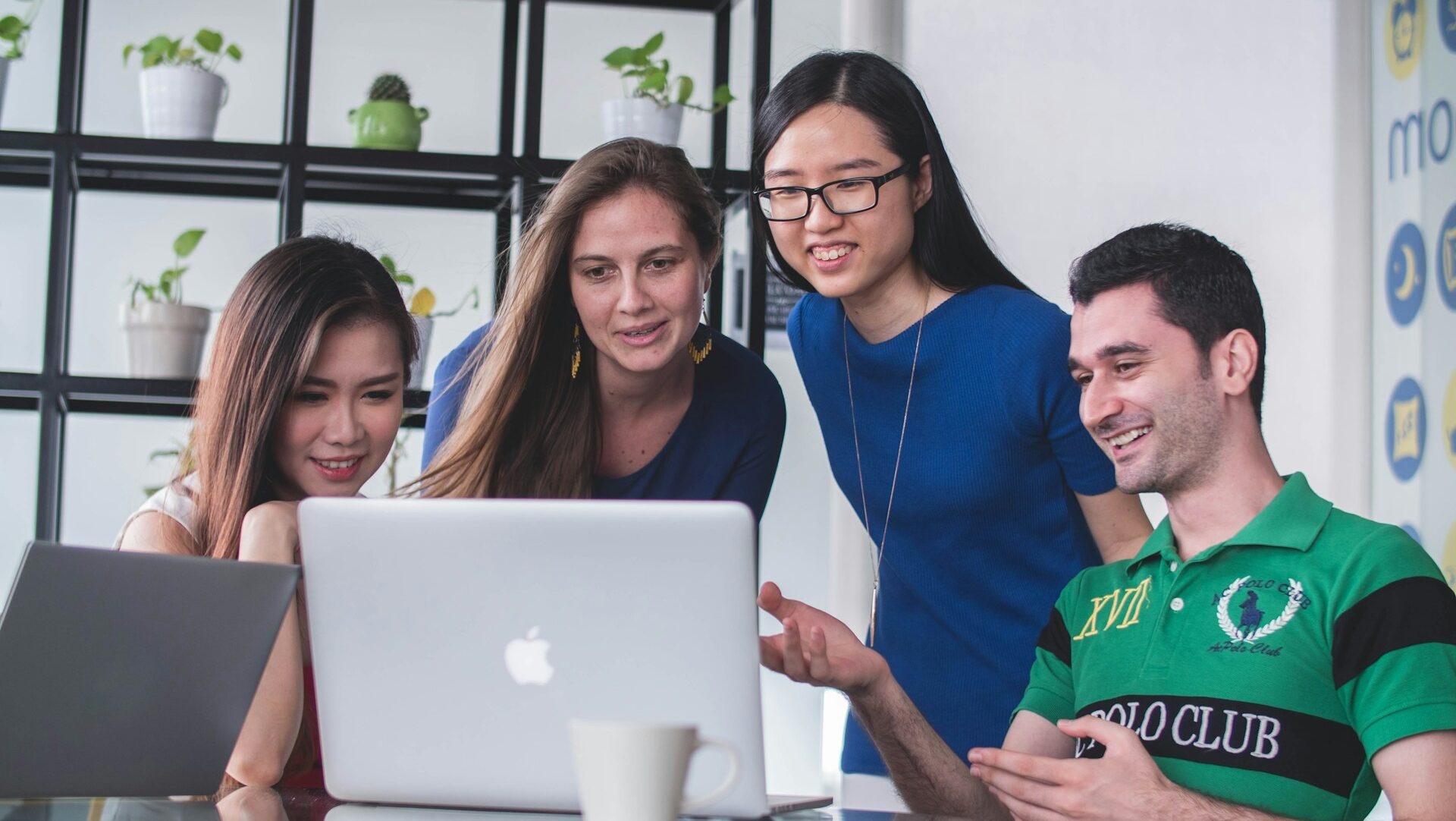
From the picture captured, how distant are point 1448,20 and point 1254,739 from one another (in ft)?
7.00

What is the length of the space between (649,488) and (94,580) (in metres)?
1.14

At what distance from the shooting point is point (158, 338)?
2842 mm

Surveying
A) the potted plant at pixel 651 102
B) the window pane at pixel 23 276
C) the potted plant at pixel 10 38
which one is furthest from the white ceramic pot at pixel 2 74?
the potted plant at pixel 651 102

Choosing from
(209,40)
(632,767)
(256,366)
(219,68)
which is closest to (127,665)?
(632,767)

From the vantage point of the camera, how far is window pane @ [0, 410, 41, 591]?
2.92 metres

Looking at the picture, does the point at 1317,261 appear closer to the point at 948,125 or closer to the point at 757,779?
the point at 948,125

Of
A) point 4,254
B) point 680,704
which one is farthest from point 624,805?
point 4,254

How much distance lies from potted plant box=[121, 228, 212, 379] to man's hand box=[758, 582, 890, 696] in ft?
6.39

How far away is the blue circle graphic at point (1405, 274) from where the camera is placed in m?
2.93

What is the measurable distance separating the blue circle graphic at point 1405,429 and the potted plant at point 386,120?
2.29 metres

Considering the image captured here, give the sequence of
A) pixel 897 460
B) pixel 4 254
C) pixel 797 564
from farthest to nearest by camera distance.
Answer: pixel 797 564 < pixel 4 254 < pixel 897 460

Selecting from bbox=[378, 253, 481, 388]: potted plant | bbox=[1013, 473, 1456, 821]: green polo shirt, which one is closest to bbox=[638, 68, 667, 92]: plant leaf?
bbox=[378, 253, 481, 388]: potted plant

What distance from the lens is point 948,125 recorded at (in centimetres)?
342

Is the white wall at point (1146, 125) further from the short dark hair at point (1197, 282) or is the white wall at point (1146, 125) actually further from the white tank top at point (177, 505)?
the white tank top at point (177, 505)
